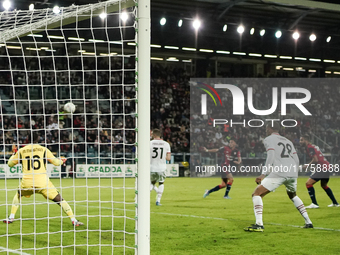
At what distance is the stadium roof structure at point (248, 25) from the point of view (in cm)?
2375

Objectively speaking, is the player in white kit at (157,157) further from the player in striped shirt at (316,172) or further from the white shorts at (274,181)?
the white shorts at (274,181)

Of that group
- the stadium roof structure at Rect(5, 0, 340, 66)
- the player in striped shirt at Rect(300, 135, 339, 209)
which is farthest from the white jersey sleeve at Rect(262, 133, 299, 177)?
the stadium roof structure at Rect(5, 0, 340, 66)

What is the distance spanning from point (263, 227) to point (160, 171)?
4.35m

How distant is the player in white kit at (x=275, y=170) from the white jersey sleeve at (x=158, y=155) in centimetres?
415

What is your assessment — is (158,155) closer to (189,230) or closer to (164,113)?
(189,230)

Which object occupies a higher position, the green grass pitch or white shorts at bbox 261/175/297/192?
white shorts at bbox 261/175/297/192

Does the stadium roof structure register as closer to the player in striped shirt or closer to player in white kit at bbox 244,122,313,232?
the player in striped shirt

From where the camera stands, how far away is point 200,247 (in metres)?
7.06

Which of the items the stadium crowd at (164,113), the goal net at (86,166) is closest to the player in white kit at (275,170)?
the goal net at (86,166)

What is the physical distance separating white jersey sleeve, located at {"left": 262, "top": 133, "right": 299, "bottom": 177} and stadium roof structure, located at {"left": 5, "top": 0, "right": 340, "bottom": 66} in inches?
616

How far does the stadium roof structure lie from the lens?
23.8 meters

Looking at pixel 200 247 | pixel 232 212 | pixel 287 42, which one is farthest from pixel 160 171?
pixel 287 42

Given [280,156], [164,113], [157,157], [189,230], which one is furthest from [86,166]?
[164,113]

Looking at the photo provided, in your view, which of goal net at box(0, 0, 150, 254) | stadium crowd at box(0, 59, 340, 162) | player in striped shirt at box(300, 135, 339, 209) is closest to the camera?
goal net at box(0, 0, 150, 254)
